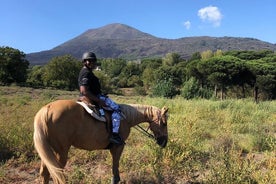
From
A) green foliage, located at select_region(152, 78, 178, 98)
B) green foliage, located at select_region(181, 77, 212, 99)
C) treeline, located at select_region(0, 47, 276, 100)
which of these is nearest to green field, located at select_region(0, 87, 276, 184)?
green foliage, located at select_region(181, 77, 212, 99)

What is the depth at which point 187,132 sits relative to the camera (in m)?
8.68

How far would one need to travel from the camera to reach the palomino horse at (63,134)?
532cm

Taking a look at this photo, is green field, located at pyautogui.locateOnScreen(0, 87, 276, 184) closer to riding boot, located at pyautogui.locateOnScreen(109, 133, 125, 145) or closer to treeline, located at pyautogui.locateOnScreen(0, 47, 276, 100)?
riding boot, located at pyautogui.locateOnScreen(109, 133, 125, 145)

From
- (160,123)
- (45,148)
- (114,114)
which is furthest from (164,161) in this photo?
(45,148)

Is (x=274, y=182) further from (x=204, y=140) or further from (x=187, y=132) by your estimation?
(x=204, y=140)

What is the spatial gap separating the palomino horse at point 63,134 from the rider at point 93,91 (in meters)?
0.17

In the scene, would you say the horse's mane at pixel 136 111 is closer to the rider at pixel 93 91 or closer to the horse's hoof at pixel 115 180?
the rider at pixel 93 91

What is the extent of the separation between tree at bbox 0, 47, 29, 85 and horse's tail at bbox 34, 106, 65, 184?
4562 centimetres

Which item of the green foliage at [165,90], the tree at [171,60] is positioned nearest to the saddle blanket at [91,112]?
the green foliage at [165,90]

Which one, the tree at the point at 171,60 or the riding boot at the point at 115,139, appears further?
the tree at the point at 171,60

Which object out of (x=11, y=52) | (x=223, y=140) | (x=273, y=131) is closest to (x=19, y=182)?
(x=223, y=140)

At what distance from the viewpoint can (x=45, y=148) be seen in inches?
210

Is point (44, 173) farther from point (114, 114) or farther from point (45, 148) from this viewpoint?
point (114, 114)

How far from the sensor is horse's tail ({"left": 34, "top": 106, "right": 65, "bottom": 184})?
523 centimetres
